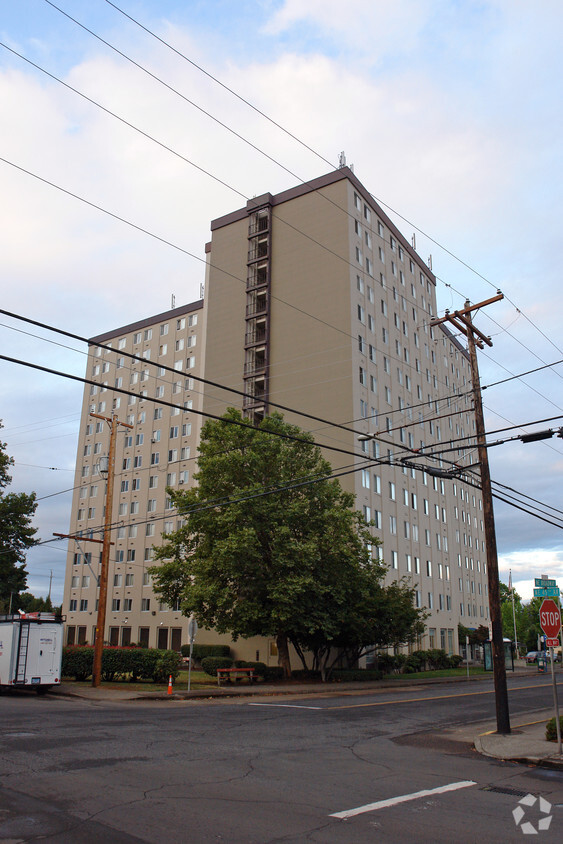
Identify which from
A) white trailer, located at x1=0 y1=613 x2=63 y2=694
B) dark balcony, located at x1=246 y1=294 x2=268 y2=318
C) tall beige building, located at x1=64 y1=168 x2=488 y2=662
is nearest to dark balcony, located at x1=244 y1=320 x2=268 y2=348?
tall beige building, located at x1=64 y1=168 x2=488 y2=662

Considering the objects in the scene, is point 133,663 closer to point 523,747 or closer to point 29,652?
point 29,652

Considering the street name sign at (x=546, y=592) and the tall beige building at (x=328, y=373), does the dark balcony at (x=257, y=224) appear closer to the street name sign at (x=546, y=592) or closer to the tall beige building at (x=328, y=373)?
the tall beige building at (x=328, y=373)

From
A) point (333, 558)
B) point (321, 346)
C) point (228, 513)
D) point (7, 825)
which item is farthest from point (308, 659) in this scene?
point (7, 825)

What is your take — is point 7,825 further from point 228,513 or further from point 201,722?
point 228,513

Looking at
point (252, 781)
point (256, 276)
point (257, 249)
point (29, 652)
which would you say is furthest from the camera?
point (257, 249)

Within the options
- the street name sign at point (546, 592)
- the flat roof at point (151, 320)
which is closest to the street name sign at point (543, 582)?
the street name sign at point (546, 592)

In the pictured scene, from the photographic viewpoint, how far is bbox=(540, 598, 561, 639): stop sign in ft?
44.1

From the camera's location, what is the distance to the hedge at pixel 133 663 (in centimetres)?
2881

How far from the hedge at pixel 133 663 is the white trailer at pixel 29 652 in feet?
13.2

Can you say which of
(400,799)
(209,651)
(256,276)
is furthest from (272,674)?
(256,276)

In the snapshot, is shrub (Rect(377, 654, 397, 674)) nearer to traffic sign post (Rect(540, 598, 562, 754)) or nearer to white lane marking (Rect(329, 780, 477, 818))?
traffic sign post (Rect(540, 598, 562, 754))

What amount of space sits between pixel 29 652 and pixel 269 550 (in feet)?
40.0

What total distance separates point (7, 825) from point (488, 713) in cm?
1796

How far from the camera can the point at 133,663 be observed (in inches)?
1149
